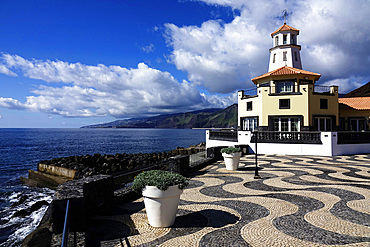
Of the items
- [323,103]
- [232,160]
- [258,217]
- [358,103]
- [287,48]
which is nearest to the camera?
[258,217]

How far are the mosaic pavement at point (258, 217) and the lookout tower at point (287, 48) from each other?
2911cm

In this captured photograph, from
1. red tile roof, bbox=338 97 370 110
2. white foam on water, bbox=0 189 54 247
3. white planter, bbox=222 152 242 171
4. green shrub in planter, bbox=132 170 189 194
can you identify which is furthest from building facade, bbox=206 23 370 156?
green shrub in planter, bbox=132 170 189 194

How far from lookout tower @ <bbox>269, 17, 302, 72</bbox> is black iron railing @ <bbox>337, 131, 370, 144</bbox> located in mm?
15468

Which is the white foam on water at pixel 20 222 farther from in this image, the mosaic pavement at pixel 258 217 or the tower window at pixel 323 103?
the tower window at pixel 323 103

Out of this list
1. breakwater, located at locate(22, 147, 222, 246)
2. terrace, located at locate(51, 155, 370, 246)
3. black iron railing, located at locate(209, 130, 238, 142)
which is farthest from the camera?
black iron railing, located at locate(209, 130, 238, 142)

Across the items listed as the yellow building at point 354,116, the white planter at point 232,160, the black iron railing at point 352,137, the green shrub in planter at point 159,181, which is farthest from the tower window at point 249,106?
the green shrub in planter at point 159,181

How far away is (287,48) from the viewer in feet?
119

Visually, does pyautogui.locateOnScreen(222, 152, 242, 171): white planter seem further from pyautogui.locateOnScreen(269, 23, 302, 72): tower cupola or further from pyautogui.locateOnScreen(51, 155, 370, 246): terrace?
pyautogui.locateOnScreen(269, 23, 302, 72): tower cupola

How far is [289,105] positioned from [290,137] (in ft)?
21.1

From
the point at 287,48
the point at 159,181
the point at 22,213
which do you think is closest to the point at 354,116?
the point at 287,48

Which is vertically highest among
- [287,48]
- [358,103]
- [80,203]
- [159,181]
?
[287,48]

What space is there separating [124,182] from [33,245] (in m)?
3.76

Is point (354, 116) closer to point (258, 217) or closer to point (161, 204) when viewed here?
point (258, 217)

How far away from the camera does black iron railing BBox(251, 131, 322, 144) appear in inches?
893
